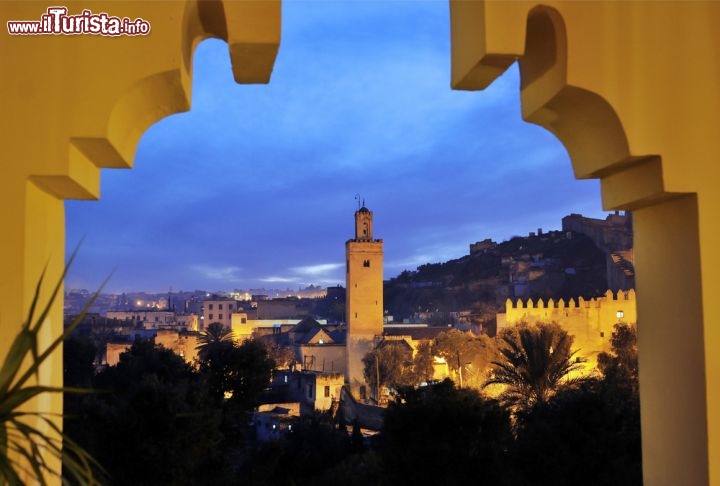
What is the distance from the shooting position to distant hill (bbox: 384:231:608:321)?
68.6m

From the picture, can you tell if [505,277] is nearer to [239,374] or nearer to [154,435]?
[239,374]

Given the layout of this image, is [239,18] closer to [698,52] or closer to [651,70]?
[651,70]

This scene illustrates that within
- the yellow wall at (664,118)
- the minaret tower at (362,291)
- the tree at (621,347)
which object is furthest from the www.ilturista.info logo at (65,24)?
the minaret tower at (362,291)

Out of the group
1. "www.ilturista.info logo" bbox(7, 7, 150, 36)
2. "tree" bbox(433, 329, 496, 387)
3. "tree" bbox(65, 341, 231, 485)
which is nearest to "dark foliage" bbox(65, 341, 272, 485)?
"tree" bbox(65, 341, 231, 485)

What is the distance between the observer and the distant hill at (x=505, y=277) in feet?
225

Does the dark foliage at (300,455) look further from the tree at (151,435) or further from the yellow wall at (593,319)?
the yellow wall at (593,319)

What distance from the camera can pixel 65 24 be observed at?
2180 millimetres

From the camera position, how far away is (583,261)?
72062mm

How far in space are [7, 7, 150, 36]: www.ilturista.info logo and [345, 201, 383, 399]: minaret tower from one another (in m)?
46.7

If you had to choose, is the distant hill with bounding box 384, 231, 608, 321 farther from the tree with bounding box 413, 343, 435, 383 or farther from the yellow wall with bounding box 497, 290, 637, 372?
the yellow wall with bounding box 497, 290, 637, 372

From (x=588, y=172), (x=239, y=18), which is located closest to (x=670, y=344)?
(x=588, y=172)

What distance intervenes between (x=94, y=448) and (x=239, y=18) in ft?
30.5

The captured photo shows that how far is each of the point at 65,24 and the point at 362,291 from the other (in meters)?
49.7

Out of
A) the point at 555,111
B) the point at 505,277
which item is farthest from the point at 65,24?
the point at 505,277
